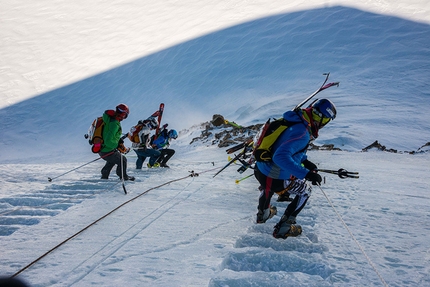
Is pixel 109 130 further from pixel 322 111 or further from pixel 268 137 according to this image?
pixel 322 111

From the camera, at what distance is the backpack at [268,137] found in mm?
3934

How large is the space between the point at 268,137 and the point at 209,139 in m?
12.0

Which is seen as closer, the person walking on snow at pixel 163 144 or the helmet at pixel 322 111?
the helmet at pixel 322 111

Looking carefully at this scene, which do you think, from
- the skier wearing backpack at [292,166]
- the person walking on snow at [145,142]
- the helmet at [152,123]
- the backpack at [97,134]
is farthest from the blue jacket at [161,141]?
the skier wearing backpack at [292,166]

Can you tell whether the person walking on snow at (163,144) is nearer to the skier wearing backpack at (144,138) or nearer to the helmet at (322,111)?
the skier wearing backpack at (144,138)

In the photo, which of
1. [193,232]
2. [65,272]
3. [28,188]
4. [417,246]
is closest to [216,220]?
[193,232]

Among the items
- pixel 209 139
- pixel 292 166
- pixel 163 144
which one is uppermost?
pixel 292 166

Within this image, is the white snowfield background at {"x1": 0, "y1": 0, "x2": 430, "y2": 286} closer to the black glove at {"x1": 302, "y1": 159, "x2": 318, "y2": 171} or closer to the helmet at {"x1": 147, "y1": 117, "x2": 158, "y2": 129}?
the black glove at {"x1": 302, "y1": 159, "x2": 318, "y2": 171}

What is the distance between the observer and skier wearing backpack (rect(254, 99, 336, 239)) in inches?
150

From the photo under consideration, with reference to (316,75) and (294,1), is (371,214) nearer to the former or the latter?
(316,75)

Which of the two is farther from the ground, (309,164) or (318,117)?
(318,117)

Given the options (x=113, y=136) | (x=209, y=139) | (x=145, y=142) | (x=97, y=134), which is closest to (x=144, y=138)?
(x=145, y=142)

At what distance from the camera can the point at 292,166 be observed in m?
3.77

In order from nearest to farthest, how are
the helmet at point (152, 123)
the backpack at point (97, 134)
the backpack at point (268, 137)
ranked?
the backpack at point (268, 137)
the backpack at point (97, 134)
the helmet at point (152, 123)
